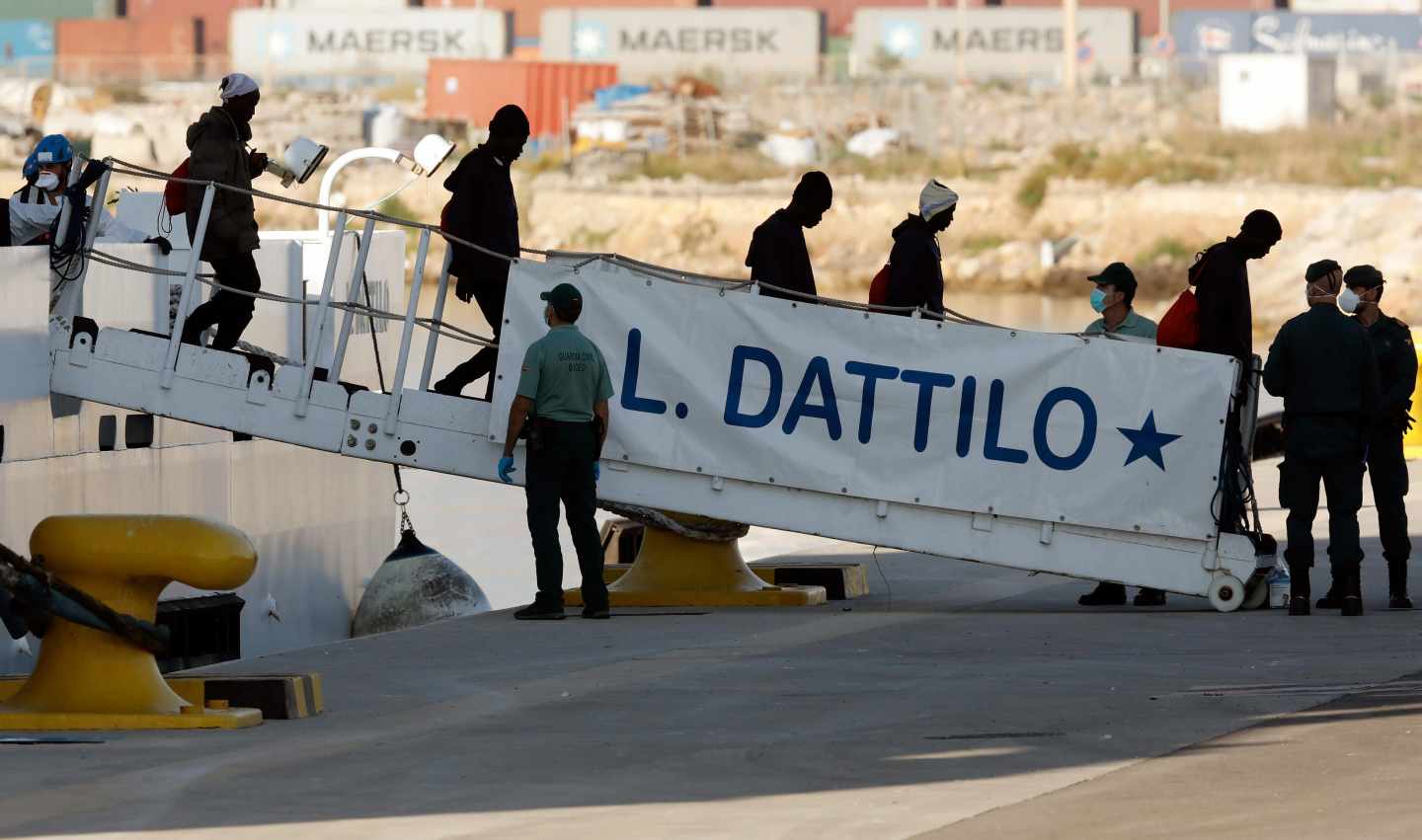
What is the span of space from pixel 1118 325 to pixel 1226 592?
1.58 metres

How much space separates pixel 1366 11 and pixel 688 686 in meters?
103

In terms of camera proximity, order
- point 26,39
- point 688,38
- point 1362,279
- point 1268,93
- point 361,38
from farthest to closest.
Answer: point 26,39 < point 361,38 < point 688,38 < point 1268,93 < point 1362,279

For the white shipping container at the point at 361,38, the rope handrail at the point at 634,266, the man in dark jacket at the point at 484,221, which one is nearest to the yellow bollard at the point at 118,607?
the rope handrail at the point at 634,266

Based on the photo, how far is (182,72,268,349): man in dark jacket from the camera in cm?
1270

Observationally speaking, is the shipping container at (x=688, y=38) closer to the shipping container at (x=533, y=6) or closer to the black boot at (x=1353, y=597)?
the shipping container at (x=533, y=6)

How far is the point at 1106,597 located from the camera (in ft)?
44.6

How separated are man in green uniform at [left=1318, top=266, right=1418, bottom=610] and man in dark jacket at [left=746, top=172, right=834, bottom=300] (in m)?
2.70

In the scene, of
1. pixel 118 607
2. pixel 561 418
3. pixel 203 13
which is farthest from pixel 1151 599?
pixel 203 13

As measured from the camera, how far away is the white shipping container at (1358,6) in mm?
108750

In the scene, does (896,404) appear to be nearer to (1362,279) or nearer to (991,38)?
(1362,279)

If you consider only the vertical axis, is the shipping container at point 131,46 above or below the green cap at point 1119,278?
above

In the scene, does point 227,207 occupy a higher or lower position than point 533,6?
lower

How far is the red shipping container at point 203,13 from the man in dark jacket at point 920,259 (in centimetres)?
10313

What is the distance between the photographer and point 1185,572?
12.8 m
